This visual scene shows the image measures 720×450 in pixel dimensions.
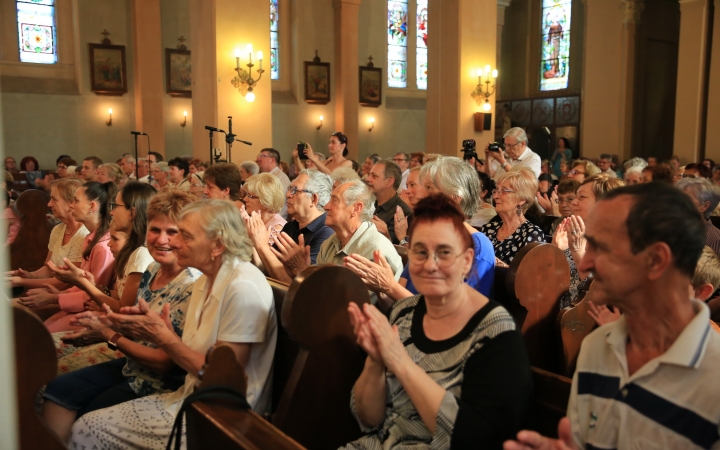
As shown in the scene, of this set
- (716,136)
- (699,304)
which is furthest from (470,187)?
(716,136)

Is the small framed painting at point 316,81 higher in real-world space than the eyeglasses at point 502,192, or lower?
higher

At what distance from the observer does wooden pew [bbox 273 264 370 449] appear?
2.07 metres

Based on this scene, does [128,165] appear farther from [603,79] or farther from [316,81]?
[603,79]

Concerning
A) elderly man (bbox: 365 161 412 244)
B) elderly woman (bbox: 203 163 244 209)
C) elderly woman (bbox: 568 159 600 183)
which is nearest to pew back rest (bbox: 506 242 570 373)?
elderly man (bbox: 365 161 412 244)

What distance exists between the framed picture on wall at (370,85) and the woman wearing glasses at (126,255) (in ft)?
44.1

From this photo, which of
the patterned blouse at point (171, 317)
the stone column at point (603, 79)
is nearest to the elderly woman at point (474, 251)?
the patterned blouse at point (171, 317)

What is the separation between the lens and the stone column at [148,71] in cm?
1306

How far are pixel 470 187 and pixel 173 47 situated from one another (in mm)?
12888

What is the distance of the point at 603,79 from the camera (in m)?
14.2

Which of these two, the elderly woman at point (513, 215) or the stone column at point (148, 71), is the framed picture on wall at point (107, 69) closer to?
the stone column at point (148, 71)

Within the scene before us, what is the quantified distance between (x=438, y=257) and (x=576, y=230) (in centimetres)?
140

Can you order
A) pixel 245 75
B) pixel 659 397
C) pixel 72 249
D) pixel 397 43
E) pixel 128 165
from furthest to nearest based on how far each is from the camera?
1. pixel 397 43
2. pixel 128 165
3. pixel 245 75
4. pixel 72 249
5. pixel 659 397

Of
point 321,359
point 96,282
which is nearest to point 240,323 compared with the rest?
point 321,359

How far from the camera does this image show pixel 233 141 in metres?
8.38
